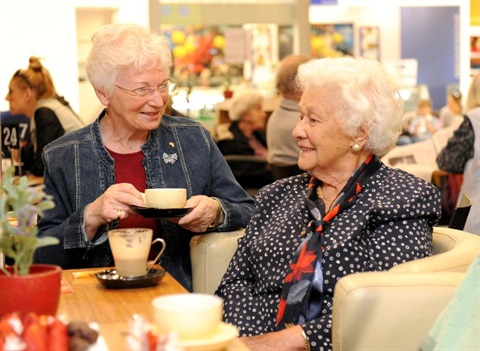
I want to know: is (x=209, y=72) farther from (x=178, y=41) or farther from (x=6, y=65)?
(x=6, y=65)

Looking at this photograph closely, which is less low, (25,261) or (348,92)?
(348,92)

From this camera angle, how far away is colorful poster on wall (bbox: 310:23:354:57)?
11617 millimetres

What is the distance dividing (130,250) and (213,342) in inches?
31.3

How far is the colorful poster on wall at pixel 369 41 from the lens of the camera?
482 inches

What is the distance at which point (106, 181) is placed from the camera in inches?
112

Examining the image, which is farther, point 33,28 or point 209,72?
point 209,72

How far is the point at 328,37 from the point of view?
38.5 feet

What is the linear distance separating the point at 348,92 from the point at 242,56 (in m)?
6.19

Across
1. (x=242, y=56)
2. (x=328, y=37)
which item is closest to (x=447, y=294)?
(x=242, y=56)

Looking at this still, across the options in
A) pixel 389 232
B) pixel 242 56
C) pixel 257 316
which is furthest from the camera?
pixel 242 56

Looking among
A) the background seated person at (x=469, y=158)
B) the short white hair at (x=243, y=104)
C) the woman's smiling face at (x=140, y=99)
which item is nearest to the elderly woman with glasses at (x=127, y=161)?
the woman's smiling face at (x=140, y=99)

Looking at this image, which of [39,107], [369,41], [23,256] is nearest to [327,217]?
[23,256]

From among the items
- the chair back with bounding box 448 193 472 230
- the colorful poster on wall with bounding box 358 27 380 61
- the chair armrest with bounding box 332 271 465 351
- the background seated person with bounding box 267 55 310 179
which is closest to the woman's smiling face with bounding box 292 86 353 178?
the chair armrest with bounding box 332 271 465 351

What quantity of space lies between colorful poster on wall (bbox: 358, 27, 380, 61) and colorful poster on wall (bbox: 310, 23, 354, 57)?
1.20 feet
